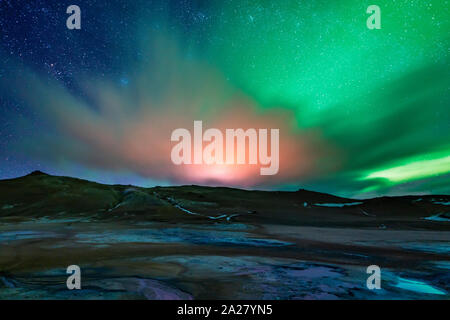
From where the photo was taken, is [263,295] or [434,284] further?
[434,284]

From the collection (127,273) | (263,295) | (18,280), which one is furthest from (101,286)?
(263,295)

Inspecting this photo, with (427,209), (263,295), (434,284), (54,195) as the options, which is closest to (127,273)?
(263,295)

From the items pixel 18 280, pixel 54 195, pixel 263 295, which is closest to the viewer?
pixel 263 295

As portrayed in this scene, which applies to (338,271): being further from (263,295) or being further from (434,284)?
(263,295)

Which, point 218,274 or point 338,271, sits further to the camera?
point 338,271

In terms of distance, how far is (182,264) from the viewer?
35.8ft
